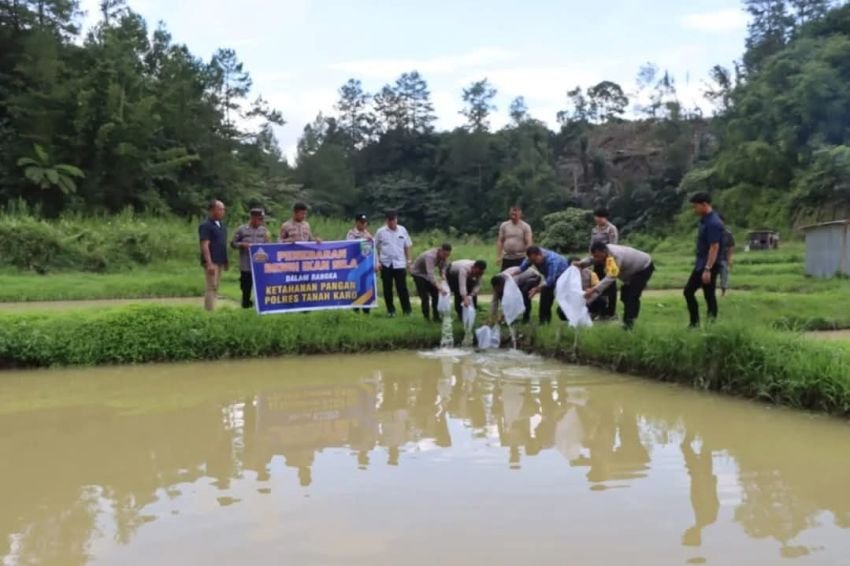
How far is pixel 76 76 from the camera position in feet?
→ 103

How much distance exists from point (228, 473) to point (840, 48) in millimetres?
33353

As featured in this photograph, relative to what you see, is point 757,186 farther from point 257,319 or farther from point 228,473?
point 228,473

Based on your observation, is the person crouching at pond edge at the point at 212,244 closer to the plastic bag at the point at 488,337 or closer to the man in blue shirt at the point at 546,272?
the plastic bag at the point at 488,337

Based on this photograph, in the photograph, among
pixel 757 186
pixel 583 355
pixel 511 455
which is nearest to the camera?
pixel 511 455

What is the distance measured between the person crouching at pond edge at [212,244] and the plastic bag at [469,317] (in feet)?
9.41

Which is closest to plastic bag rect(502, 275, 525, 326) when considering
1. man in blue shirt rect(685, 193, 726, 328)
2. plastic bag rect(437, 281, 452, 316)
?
plastic bag rect(437, 281, 452, 316)

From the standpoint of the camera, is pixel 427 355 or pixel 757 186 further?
pixel 757 186

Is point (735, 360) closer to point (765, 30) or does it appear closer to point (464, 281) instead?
point (464, 281)

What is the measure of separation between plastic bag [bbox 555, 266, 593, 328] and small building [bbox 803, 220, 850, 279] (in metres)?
10.6

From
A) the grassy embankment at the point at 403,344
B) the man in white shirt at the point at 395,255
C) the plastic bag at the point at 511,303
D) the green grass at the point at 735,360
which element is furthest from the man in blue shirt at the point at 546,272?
the man in white shirt at the point at 395,255

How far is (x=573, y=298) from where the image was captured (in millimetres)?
8562

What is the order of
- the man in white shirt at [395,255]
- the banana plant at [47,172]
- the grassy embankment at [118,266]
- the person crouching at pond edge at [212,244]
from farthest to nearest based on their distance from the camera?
1. the banana plant at [47,172]
2. the grassy embankment at [118,266]
3. the man in white shirt at [395,255]
4. the person crouching at pond edge at [212,244]

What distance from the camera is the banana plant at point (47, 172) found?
27.6m

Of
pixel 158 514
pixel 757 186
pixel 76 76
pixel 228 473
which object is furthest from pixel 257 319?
pixel 757 186
